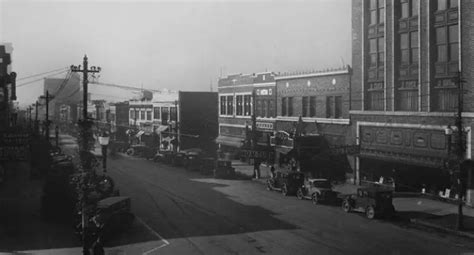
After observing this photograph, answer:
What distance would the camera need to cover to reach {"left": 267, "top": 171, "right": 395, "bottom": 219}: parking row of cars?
25625 mm

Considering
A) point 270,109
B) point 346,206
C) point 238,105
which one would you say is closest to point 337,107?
point 270,109

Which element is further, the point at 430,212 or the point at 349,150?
the point at 349,150

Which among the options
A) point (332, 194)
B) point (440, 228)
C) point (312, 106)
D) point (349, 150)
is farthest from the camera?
point (312, 106)

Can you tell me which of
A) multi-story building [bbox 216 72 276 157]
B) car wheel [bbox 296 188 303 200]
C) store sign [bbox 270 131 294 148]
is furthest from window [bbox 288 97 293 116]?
car wheel [bbox 296 188 303 200]

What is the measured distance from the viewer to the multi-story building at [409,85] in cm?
2972

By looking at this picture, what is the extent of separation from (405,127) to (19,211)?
25538mm

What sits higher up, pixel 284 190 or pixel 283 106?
pixel 283 106

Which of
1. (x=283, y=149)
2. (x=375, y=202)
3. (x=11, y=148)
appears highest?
(x=11, y=148)

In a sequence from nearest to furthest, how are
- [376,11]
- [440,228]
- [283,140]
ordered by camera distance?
[440,228] → [376,11] → [283,140]

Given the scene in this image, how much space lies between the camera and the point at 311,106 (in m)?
43.4

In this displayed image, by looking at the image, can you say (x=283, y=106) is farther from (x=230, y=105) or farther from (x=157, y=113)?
(x=157, y=113)

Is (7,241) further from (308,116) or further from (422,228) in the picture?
(308,116)

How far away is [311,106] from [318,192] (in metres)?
14.9

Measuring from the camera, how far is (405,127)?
33219mm
